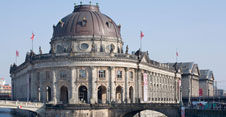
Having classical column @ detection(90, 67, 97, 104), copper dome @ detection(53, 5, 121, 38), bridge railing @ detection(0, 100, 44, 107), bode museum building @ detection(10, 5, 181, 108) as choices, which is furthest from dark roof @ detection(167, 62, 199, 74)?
bridge railing @ detection(0, 100, 44, 107)

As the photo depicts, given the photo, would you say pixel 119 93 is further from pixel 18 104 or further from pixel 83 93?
pixel 18 104

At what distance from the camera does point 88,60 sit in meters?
107

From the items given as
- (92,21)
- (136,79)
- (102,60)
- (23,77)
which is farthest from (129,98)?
(23,77)

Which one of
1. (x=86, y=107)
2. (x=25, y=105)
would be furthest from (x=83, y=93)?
(x=25, y=105)

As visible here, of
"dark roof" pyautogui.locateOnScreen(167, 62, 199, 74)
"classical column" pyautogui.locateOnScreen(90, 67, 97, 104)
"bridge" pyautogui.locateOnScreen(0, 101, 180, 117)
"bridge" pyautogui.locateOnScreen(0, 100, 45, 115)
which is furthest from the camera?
"dark roof" pyautogui.locateOnScreen(167, 62, 199, 74)

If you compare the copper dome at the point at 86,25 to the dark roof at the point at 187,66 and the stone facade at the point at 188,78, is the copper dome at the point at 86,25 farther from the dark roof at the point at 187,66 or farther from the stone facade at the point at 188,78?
the stone facade at the point at 188,78

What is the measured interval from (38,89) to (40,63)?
688 centimetres

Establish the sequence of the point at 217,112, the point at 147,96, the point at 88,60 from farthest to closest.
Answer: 1. the point at 147,96
2. the point at 88,60
3. the point at 217,112

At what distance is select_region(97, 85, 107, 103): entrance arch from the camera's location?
364 ft

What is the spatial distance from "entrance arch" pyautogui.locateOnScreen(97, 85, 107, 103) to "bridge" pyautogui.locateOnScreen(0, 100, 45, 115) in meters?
15.6

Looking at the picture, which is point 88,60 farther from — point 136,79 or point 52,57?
point 136,79

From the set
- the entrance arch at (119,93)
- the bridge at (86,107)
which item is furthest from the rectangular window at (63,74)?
the entrance arch at (119,93)

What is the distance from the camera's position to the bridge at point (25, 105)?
9725 cm

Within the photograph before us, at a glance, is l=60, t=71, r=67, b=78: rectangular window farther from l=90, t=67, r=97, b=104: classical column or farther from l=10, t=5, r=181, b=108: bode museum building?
l=90, t=67, r=97, b=104: classical column
